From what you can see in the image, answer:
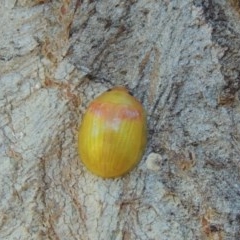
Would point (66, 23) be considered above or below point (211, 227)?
above

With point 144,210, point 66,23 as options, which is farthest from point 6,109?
point 144,210

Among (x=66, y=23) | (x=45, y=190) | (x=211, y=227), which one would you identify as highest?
(x=66, y=23)

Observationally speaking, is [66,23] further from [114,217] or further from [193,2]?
[114,217]

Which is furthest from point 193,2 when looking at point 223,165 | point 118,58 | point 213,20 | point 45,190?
point 45,190
